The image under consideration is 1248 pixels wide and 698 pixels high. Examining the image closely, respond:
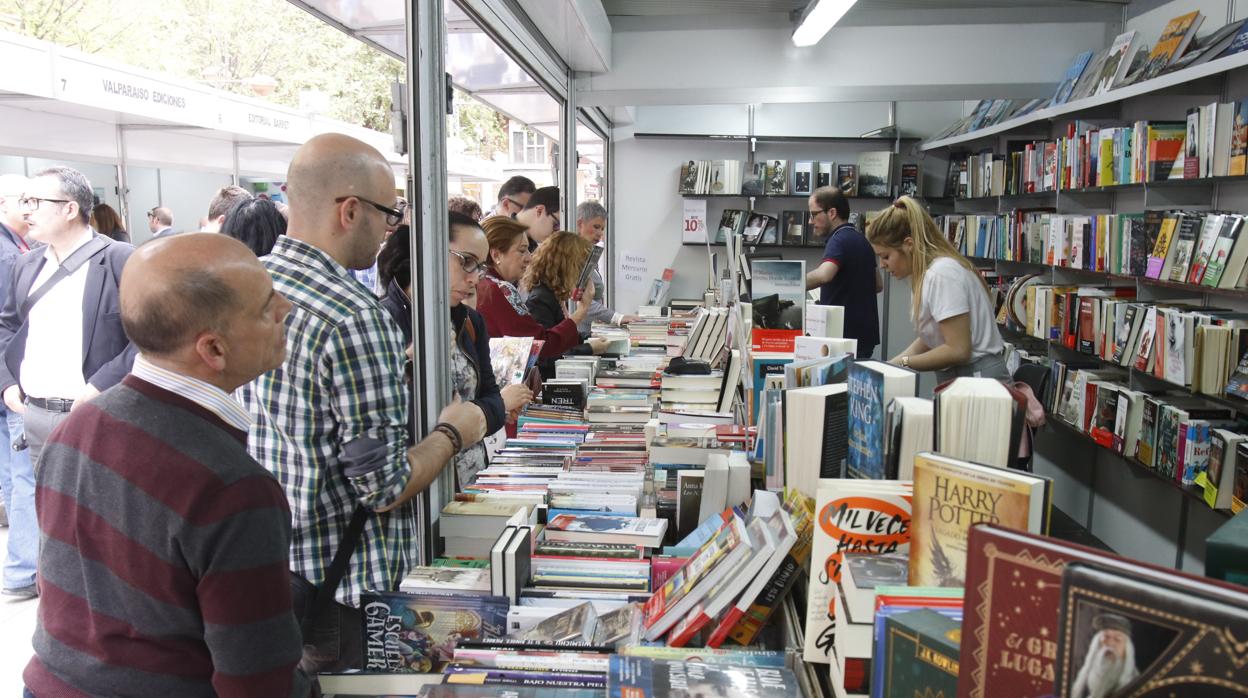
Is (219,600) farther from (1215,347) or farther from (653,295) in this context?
(653,295)

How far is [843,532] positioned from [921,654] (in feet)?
0.98

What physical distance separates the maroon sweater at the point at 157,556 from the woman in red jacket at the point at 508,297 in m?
2.49

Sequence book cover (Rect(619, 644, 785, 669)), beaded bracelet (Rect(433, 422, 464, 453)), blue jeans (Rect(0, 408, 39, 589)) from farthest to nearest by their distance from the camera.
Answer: blue jeans (Rect(0, 408, 39, 589)) < beaded bracelet (Rect(433, 422, 464, 453)) < book cover (Rect(619, 644, 785, 669))

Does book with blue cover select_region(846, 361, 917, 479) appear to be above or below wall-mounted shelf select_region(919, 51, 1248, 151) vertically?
below

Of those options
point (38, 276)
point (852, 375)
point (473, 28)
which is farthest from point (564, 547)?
point (38, 276)

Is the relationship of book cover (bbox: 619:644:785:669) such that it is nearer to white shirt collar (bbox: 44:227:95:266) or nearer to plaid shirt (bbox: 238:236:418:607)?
plaid shirt (bbox: 238:236:418:607)

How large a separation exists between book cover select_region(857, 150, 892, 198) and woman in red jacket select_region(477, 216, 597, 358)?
5.71 meters

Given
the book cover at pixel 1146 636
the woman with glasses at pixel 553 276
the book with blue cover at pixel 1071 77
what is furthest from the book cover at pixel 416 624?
the book with blue cover at pixel 1071 77

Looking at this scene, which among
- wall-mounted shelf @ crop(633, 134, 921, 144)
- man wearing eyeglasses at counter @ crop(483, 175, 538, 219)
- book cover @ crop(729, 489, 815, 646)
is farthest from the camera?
wall-mounted shelf @ crop(633, 134, 921, 144)

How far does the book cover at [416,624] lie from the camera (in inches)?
59.5

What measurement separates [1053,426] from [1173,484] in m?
1.87

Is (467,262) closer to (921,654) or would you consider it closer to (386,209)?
(386,209)

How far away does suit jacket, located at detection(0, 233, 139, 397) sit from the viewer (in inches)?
136

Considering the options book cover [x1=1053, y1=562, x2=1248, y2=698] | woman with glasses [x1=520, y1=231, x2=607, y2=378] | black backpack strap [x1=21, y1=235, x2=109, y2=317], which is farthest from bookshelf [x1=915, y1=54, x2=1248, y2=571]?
black backpack strap [x1=21, y1=235, x2=109, y2=317]
